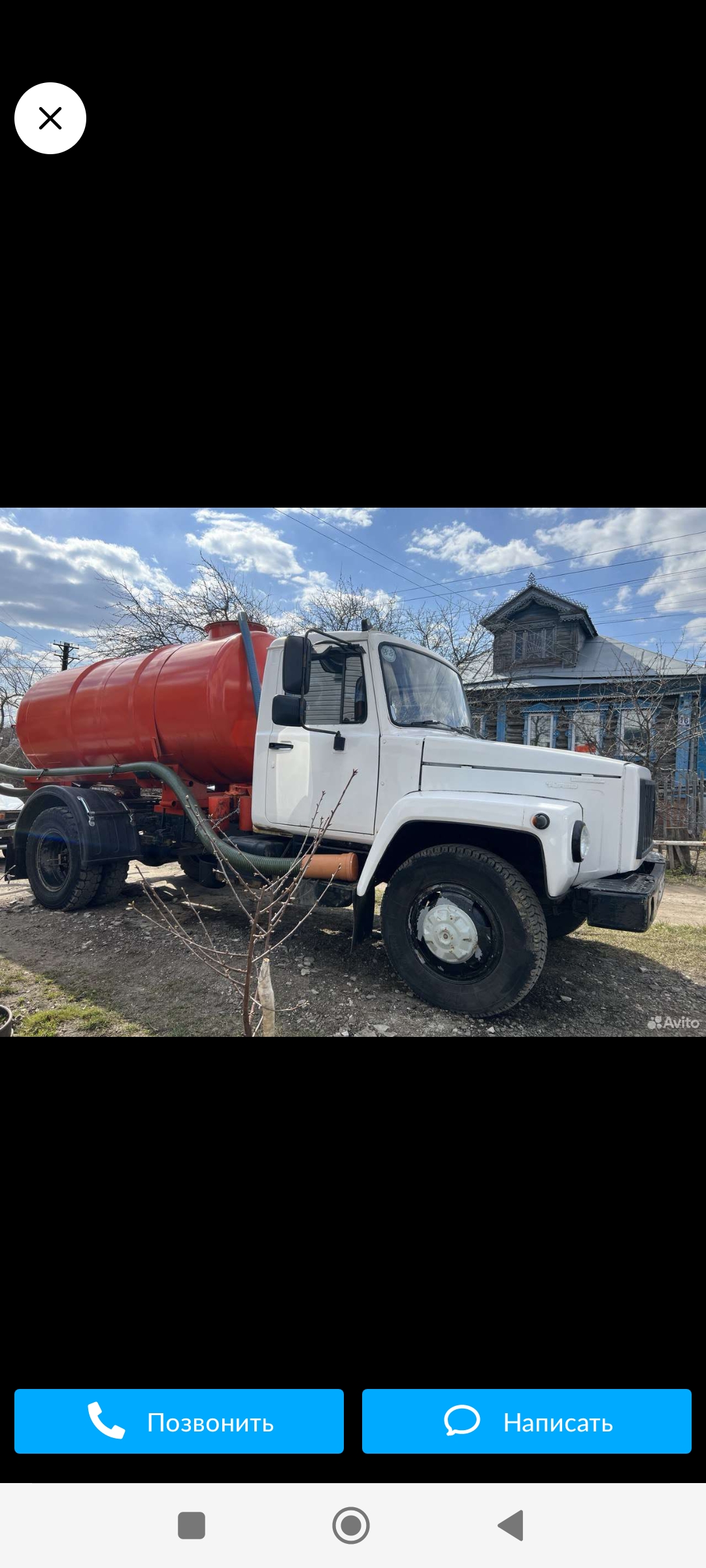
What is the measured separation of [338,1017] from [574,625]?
23.7 feet

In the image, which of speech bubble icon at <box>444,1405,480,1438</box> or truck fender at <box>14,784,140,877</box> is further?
truck fender at <box>14,784,140,877</box>

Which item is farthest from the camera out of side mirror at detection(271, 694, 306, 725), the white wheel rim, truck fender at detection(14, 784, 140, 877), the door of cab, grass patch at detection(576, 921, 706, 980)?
truck fender at detection(14, 784, 140, 877)

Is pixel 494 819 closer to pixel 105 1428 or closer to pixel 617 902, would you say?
pixel 617 902

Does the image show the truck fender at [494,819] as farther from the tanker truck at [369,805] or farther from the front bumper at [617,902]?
the front bumper at [617,902]

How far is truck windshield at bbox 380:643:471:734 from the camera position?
3.73 meters

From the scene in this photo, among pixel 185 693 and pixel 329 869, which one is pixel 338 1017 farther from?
pixel 185 693

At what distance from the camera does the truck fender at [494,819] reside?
115 inches

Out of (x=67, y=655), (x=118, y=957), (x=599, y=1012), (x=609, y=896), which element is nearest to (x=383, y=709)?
(x=609, y=896)

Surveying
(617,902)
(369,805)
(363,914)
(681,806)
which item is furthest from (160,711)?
(681,806)

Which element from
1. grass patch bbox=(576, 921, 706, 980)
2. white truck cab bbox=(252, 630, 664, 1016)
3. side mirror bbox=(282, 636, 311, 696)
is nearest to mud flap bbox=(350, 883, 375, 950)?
white truck cab bbox=(252, 630, 664, 1016)

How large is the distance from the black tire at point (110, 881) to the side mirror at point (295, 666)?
9.59ft

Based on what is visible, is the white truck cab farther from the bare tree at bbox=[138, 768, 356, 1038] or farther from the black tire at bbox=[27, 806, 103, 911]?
the black tire at bbox=[27, 806, 103, 911]

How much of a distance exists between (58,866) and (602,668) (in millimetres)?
7868

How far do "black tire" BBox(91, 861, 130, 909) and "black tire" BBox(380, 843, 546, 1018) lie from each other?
3.14 meters
